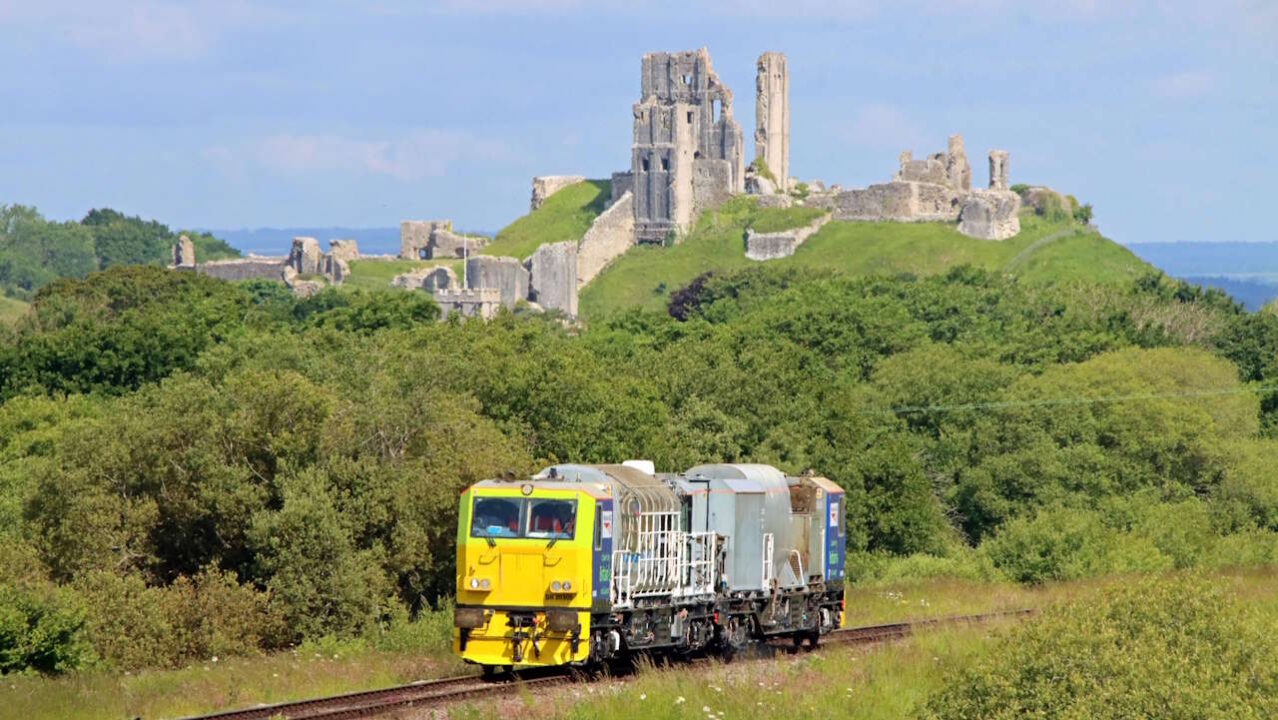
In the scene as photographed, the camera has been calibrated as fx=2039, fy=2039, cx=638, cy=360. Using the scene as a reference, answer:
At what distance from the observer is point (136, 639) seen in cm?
3170

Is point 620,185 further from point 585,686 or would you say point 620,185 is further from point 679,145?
point 585,686

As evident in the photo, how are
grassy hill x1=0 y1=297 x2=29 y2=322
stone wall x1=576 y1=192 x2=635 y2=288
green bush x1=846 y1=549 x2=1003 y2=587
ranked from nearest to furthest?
green bush x1=846 y1=549 x2=1003 y2=587 → grassy hill x1=0 y1=297 x2=29 y2=322 → stone wall x1=576 y1=192 x2=635 y2=288

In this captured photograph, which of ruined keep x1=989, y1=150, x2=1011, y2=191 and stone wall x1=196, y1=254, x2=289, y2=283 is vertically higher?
ruined keep x1=989, y1=150, x2=1011, y2=191

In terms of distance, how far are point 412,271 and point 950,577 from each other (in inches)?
3748

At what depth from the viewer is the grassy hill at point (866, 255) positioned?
128 metres

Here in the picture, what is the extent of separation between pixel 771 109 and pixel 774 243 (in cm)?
2446

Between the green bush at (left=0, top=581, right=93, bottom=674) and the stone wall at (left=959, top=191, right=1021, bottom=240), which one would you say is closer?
the green bush at (left=0, top=581, right=93, bottom=674)

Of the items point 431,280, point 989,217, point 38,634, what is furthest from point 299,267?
point 38,634

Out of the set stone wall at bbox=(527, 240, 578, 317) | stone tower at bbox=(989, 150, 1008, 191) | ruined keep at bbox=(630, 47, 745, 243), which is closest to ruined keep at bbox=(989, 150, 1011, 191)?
stone tower at bbox=(989, 150, 1008, 191)

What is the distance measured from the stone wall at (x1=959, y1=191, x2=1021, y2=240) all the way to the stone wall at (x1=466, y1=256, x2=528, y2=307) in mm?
29299

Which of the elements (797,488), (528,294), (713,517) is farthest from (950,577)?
(528,294)

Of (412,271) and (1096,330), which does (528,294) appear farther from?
(1096,330)

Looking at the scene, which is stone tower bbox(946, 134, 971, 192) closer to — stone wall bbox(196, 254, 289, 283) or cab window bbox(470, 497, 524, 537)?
stone wall bbox(196, 254, 289, 283)

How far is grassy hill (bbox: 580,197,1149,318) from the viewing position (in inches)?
5044
